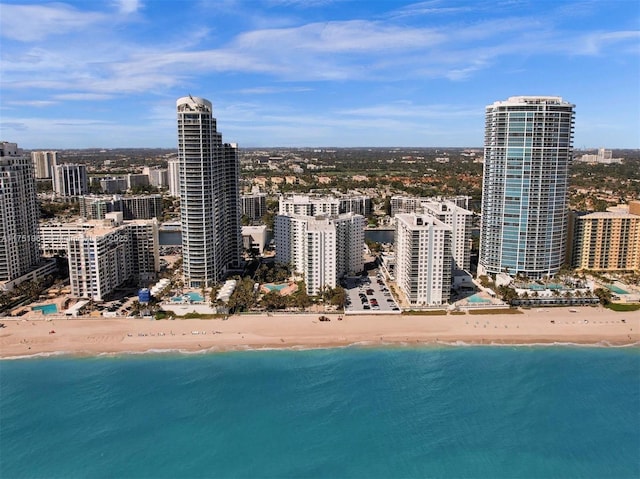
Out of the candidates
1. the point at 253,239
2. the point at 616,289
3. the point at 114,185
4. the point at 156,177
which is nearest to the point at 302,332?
the point at 253,239

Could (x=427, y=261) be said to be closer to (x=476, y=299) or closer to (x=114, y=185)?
(x=476, y=299)

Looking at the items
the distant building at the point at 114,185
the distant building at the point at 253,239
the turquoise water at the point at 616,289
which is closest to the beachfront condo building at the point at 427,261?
the turquoise water at the point at 616,289

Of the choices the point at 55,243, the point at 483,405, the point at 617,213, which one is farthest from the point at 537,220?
the point at 55,243

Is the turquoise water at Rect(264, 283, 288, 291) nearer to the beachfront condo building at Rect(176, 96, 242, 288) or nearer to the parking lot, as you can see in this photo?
the beachfront condo building at Rect(176, 96, 242, 288)

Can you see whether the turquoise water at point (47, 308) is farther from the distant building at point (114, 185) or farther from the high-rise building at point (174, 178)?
the distant building at point (114, 185)

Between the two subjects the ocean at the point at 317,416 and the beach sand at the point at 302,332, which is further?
the beach sand at the point at 302,332

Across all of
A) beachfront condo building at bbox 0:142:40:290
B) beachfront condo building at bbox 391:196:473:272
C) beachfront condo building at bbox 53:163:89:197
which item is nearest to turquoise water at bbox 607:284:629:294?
beachfront condo building at bbox 391:196:473:272

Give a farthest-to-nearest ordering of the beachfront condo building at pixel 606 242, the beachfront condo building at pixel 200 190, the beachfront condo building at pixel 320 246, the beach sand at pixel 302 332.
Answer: the beachfront condo building at pixel 606 242 < the beachfront condo building at pixel 200 190 < the beachfront condo building at pixel 320 246 < the beach sand at pixel 302 332
